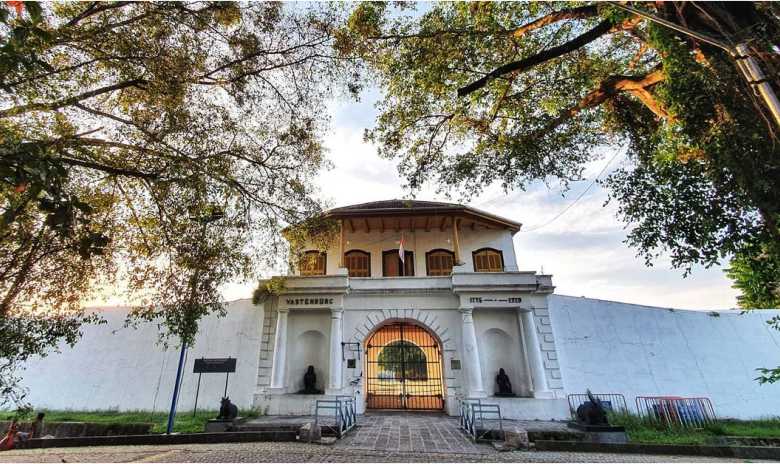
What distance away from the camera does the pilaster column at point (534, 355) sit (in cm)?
1095

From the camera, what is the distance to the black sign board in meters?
10.9

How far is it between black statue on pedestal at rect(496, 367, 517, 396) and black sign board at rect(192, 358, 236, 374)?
9.28 m

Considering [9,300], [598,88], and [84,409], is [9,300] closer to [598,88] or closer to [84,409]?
[84,409]

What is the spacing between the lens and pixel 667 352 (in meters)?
11.6

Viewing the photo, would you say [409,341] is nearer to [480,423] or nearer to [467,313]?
[467,313]

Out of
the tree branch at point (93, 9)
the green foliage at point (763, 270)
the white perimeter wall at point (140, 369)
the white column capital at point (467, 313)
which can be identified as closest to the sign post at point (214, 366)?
the white perimeter wall at point (140, 369)

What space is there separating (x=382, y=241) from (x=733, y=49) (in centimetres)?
1265

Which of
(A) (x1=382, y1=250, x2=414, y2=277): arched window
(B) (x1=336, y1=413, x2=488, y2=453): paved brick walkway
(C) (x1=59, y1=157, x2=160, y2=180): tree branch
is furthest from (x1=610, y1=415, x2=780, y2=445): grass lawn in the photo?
(C) (x1=59, y1=157, x2=160, y2=180): tree branch

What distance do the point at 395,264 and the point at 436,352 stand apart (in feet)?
13.6

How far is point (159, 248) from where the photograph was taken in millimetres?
7633

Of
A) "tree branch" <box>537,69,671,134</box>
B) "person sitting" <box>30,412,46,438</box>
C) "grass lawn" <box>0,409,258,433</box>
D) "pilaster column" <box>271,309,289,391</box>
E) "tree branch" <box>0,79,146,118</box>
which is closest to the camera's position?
"tree branch" <box>0,79,146,118</box>

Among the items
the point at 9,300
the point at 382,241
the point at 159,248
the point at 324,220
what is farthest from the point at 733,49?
the point at 382,241

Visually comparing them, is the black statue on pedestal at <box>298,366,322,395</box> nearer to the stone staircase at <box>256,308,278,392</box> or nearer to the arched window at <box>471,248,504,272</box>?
the stone staircase at <box>256,308,278,392</box>

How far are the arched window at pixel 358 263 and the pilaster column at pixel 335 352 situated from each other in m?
2.53
